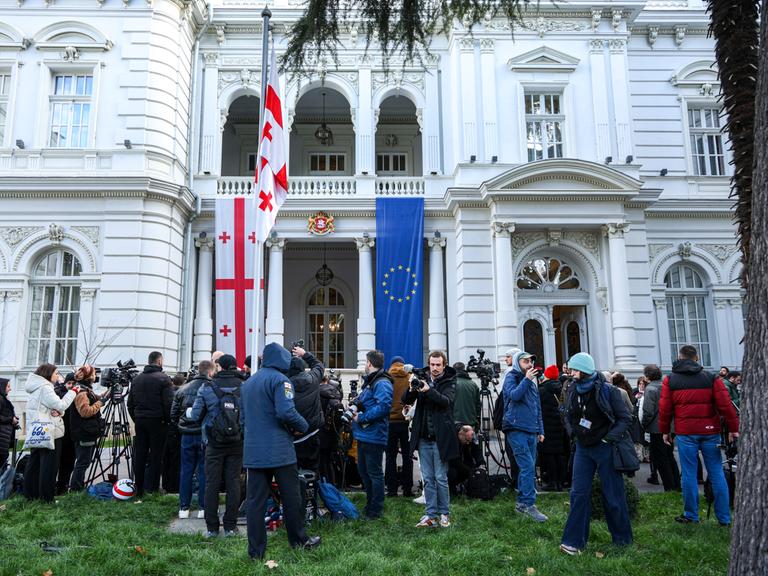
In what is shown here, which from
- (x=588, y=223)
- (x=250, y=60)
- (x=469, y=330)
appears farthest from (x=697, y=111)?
(x=250, y=60)

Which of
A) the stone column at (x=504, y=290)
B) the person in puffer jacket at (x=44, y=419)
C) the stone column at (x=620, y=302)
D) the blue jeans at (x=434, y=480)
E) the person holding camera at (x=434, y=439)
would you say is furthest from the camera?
the stone column at (x=620, y=302)

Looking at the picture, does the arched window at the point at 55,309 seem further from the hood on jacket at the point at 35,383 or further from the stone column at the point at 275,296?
the hood on jacket at the point at 35,383

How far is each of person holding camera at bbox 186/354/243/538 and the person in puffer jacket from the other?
89.6 inches

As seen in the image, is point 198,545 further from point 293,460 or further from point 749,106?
point 749,106

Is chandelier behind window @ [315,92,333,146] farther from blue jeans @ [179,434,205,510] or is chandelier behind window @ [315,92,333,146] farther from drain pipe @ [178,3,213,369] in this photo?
blue jeans @ [179,434,205,510]

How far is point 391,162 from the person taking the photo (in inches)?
862

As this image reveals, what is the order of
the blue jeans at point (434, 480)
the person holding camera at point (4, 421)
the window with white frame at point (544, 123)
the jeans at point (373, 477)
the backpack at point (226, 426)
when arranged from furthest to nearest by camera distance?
the window with white frame at point (544, 123), the person holding camera at point (4, 421), the jeans at point (373, 477), the blue jeans at point (434, 480), the backpack at point (226, 426)

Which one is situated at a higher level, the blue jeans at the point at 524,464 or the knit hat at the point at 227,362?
the knit hat at the point at 227,362

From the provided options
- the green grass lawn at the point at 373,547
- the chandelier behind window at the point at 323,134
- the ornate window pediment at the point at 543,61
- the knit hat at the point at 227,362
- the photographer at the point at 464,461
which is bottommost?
the green grass lawn at the point at 373,547

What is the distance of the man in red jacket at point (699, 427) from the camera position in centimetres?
646

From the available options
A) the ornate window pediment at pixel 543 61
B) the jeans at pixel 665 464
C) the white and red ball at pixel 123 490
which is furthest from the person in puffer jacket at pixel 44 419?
the ornate window pediment at pixel 543 61

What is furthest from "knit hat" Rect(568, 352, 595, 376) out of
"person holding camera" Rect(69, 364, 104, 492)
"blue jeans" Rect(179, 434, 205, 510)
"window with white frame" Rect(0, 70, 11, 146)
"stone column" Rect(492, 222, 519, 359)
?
"window with white frame" Rect(0, 70, 11, 146)

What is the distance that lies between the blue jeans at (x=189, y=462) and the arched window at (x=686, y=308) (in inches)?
620

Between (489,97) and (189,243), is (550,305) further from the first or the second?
(189,243)
